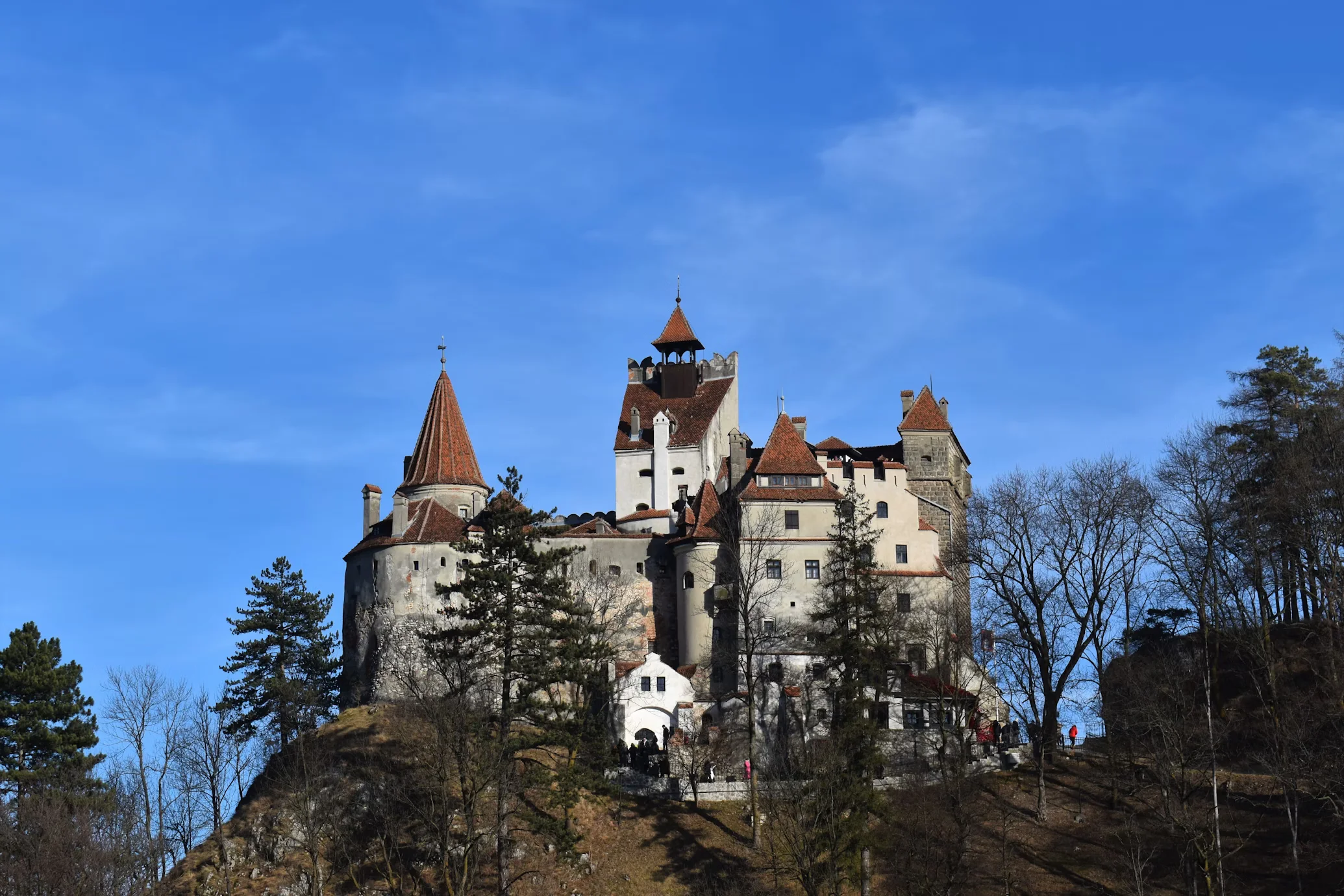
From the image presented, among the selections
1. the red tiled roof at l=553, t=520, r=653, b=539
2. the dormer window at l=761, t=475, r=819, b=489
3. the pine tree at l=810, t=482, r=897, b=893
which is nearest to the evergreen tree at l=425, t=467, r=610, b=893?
the pine tree at l=810, t=482, r=897, b=893

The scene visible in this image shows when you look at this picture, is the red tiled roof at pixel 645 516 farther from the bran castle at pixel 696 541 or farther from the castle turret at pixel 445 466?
the castle turret at pixel 445 466

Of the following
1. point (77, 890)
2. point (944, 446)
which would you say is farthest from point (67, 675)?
point (944, 446)

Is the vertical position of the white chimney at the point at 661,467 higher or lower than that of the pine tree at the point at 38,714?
higher

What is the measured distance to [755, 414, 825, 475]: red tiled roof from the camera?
78875 mm

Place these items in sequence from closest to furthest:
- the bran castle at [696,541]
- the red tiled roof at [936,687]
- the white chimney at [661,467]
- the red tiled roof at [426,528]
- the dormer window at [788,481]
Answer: the red tiled roof at [936,687] < the bran castle at [696,541] < the dormer window at [788,481] < the red tiled roof at [426,528] < the white chimney at [661,467]

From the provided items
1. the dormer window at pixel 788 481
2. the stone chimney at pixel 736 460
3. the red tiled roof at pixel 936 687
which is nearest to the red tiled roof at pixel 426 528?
the stone chimney at pixel 736 460

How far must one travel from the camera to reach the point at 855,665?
207ft

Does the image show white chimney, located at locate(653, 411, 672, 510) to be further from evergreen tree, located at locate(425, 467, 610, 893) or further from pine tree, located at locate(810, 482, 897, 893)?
evergreen tree, located at locate(425, 467, 610, 893)

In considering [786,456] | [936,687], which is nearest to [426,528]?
[786,456]

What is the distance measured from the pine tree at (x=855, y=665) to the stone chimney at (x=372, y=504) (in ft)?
92.1

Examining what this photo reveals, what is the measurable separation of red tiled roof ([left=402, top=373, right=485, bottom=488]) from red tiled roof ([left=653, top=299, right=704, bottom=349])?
1225 centimetres

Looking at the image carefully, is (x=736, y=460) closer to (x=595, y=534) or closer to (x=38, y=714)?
(x=595, y=534)

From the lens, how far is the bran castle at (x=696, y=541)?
73.9 meters

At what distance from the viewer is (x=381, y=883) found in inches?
2415
